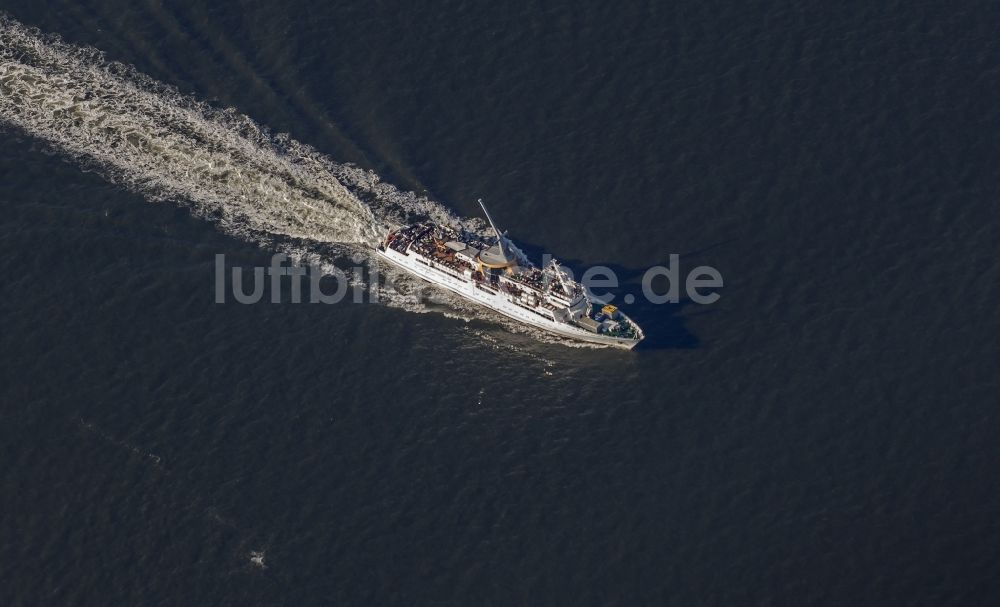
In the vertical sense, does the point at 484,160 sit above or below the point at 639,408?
above

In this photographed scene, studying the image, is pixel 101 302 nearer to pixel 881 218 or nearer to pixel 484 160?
pixel 484 160

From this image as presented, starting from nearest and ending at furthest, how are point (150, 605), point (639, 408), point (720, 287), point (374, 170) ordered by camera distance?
point (150, 605) → point (639, 408) → point (720, 287) → point (374, 170)

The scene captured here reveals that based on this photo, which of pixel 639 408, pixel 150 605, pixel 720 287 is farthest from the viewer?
pixel 720 287

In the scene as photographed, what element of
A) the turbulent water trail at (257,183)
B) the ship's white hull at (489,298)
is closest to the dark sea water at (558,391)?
the ship's white hull at (489,298)

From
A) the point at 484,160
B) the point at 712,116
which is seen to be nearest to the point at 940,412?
the point at 712,116

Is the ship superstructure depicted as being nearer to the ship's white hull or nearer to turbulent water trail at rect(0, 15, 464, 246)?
the ship's white hull

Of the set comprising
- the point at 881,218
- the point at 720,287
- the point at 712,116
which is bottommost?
the point at 720,287

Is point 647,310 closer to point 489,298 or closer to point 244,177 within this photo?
point 489,298

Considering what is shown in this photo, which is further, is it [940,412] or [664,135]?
[664,135]
